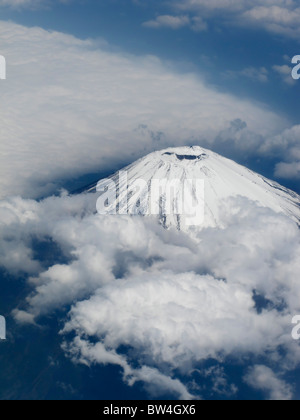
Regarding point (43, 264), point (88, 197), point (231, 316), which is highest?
point (88, 197)

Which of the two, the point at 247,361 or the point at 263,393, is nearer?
the point at 263,393

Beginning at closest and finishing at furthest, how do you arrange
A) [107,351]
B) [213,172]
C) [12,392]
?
[12,392], [107,351], [213,172]

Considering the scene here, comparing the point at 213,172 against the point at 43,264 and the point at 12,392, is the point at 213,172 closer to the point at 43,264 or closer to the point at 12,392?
the point at 43,264

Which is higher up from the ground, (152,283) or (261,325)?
(152,283)

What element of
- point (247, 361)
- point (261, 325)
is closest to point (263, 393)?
point (247, 361)
